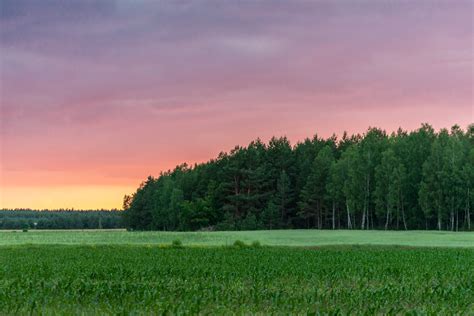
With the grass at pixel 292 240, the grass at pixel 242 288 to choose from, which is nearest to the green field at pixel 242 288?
the grass at pixel 242 288

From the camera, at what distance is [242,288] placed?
20625 millimetres

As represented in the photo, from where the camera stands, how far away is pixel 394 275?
2742 centimetres

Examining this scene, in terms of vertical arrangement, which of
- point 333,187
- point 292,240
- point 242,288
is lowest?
point 292,240

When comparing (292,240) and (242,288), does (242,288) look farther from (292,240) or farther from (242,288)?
(292,240)

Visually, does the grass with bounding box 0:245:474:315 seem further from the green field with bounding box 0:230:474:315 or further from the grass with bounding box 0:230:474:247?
the grass with bounding box 0:230:474:247

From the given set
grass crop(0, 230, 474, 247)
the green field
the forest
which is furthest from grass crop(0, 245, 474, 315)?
the forest

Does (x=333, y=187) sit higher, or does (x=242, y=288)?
(x=333, y=187)

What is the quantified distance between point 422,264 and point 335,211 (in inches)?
4077

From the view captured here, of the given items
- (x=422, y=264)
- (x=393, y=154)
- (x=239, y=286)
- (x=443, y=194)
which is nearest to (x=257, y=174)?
(x=393, y=154)

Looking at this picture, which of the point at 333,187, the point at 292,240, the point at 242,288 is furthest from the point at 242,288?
the point at 333,187

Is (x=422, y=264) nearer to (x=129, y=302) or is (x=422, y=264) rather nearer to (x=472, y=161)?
(x=129, y=302)

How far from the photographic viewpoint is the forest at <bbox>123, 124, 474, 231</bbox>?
10906cm

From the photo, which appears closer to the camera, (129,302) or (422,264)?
(129,302)

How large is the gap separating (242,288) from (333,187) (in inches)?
4134
